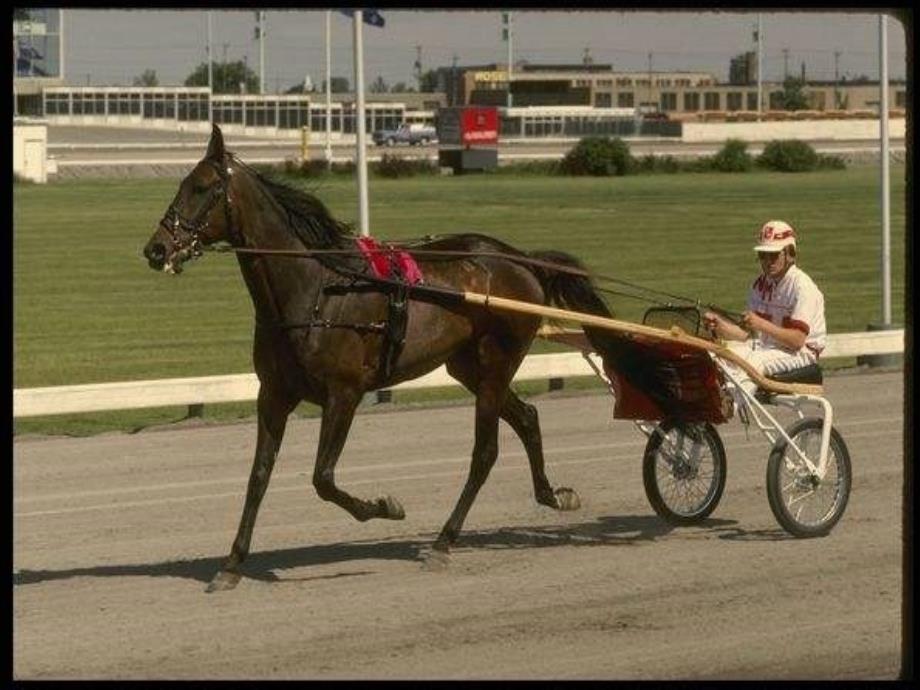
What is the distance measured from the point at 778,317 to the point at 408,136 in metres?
78.0

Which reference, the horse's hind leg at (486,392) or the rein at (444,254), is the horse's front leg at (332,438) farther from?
the horse's hind leg at (486,392)

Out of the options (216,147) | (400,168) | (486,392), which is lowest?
(486,392)

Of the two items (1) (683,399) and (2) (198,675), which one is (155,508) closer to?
(1) (683,399)

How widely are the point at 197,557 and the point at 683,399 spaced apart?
8.22ft

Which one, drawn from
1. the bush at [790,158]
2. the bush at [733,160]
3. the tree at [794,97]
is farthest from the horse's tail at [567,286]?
the tree at [794,97]

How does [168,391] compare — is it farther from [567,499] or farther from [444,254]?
[444,254]

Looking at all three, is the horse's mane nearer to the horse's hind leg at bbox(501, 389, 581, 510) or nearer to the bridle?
the bridle

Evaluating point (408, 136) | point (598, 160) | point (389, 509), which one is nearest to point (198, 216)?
point (389, 509)

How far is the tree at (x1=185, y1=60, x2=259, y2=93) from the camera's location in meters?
93.2

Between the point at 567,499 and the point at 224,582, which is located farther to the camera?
the point at 567,499

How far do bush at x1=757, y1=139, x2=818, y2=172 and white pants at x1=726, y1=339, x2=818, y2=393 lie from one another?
54.1 meters

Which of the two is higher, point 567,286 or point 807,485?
point 567,286

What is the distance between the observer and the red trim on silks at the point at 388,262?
32.0 ft

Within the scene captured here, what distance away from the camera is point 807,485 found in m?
10.7
